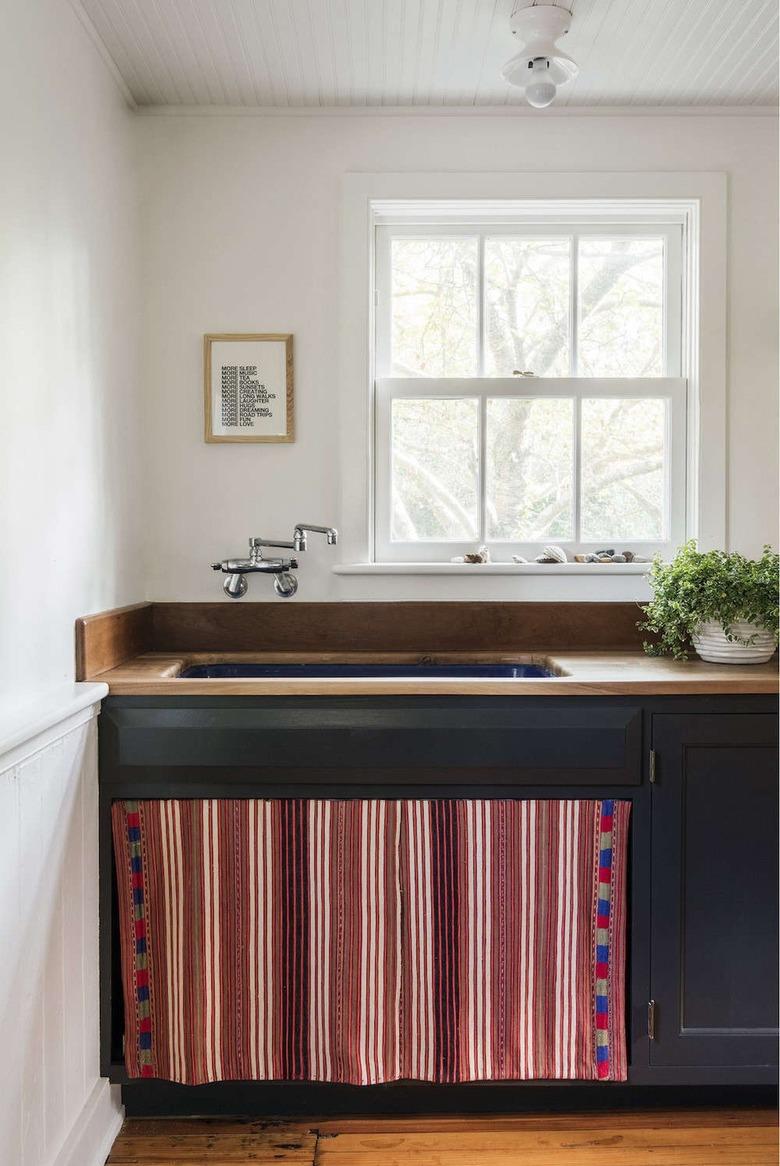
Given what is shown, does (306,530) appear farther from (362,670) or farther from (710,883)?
(710,883)

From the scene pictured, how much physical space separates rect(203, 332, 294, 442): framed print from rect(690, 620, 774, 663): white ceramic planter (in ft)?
4.00

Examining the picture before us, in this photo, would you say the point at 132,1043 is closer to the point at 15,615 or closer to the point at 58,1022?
the point at 58,1022

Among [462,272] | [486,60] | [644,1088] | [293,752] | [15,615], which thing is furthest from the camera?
[462,272]

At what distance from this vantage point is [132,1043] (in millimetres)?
1846

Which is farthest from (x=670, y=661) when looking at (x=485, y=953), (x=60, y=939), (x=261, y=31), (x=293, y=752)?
(x=261, y=31)

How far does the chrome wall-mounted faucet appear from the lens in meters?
2.25

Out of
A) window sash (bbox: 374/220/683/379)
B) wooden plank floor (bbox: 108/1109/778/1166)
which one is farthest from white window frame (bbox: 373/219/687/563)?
wooden plank floor (bbox: 108/1109/778/1166)

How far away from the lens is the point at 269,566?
229 centimetres

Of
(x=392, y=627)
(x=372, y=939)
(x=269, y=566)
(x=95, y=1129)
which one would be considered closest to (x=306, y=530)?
(x=269, y=566)

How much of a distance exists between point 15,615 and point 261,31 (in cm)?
147

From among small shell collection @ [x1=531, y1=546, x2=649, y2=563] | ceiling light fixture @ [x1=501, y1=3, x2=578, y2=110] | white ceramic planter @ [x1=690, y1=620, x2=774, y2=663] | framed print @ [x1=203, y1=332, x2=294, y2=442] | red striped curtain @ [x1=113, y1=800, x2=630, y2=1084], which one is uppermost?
ceiling light fixture @ [x1=501, y1=3, x2=578, y2=110]

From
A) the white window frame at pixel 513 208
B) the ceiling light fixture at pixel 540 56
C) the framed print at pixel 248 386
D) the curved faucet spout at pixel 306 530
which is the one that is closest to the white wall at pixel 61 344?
the framed print at pixel 248 386

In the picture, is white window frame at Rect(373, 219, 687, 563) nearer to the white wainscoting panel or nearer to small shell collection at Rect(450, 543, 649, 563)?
small shell collection at Rect(450, 543, 649, 563)

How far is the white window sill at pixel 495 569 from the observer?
2.38m
